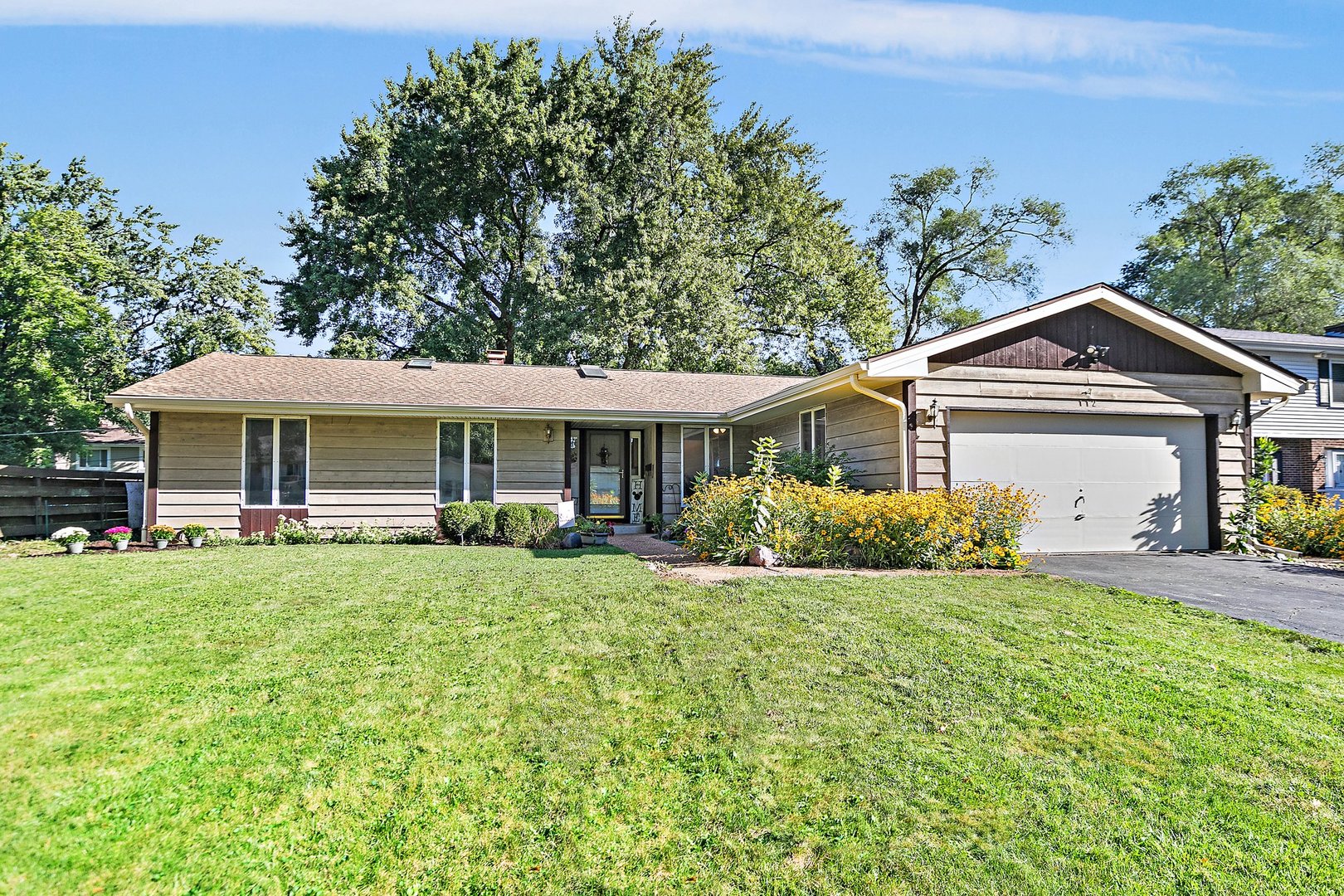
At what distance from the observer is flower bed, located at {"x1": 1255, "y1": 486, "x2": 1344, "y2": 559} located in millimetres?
9617

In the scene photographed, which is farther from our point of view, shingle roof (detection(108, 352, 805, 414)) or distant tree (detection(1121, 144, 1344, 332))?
distant tree (detection(1121, 144, 1344, 332))

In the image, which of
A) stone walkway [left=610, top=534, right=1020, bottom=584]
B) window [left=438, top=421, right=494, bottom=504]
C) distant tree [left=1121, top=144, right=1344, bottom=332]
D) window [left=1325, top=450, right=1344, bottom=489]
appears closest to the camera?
stone walkway [left=610, top=534, right=1020, bottom=584]

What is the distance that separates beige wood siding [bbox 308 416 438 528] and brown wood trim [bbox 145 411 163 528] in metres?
2.31

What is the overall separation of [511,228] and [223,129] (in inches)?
468

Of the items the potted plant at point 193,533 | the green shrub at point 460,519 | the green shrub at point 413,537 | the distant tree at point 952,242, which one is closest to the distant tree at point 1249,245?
the distant tree at point 952,242

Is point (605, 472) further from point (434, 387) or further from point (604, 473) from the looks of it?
point (434, 387)

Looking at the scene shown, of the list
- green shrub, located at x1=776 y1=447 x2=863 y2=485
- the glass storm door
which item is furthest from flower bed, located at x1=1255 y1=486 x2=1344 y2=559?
the glass storm door

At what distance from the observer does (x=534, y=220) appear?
24703 millimetres

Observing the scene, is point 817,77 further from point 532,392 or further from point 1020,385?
point 532,392

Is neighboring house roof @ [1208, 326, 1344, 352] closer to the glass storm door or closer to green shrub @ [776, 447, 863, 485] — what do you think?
green shrub @ [776, 447, 863, 485]

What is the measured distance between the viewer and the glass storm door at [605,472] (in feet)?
50.0

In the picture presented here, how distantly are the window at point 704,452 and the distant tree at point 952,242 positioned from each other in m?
18.2

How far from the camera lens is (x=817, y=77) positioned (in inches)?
503

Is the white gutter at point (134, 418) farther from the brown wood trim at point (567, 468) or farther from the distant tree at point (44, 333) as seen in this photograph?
the distant tree at point (44, 333)
